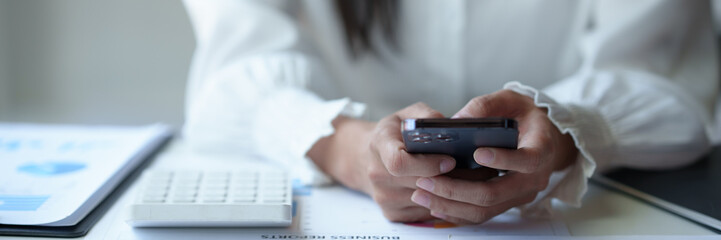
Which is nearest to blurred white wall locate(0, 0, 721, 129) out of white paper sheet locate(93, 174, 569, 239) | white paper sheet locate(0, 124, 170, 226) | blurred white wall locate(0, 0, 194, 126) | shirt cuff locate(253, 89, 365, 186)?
blurred white wall locate(0, 0, 194, 126)

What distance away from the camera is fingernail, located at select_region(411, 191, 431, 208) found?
0.30m

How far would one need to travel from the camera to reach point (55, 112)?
105cm

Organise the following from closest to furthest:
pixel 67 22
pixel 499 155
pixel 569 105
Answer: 1. pixel 499 155
2. pixel 569 105
3. pixel 67 22

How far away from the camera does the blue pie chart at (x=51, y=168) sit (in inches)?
15.5

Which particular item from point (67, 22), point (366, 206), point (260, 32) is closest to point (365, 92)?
point (260, 32)

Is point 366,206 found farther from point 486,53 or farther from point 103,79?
point 103,79

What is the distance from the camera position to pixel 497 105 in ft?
1.08

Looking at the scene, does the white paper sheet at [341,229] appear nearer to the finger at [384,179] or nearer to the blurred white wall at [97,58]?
the finger at [384,179]

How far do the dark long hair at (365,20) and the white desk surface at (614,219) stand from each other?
0.26 meters

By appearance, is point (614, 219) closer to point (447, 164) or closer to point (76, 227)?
point (447, 164)

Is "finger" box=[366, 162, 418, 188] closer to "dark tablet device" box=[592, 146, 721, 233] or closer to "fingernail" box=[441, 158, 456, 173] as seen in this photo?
"fingernail" box=[441, 158, 456, 173]

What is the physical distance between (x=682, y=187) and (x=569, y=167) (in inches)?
3.9

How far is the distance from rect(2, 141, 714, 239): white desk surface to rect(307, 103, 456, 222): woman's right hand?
0.09 meters

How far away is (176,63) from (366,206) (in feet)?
2.58
